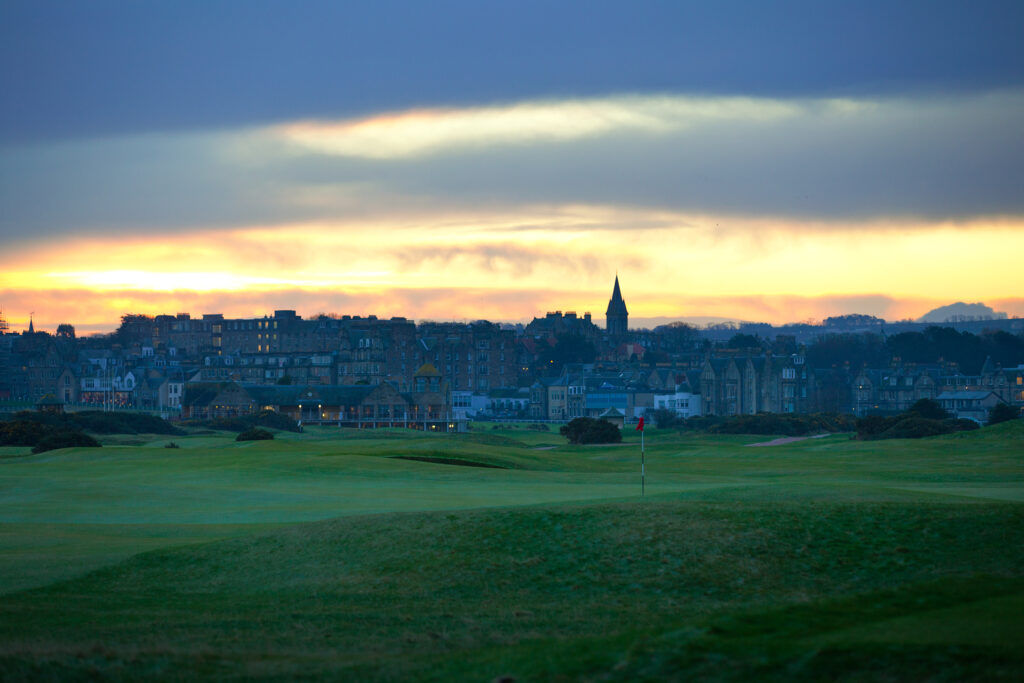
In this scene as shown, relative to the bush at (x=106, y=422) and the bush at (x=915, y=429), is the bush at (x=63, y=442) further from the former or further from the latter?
the bush at (x=915, y=429)

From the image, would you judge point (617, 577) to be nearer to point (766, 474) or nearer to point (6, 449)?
point (766, 474)

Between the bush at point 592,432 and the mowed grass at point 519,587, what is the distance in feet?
197

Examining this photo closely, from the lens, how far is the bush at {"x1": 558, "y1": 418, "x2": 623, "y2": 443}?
3767 inches

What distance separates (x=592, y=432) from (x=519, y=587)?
250 feet

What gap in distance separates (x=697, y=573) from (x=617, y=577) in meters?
1.39

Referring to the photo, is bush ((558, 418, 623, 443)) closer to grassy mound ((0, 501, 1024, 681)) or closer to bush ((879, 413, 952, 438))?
bush ((879, 413, 952, 438))

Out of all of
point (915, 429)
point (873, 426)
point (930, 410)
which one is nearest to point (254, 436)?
A: point (873, 426)

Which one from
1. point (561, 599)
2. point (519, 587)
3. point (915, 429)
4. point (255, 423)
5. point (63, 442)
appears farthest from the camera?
point (255, 423)

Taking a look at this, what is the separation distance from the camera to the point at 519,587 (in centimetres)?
2005

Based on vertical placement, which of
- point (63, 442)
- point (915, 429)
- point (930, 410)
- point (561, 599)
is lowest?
point (561, 599)

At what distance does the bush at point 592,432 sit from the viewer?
9569cm

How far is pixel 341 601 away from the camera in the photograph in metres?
19.4

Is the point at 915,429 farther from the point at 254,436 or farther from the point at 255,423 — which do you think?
the point at 255,423

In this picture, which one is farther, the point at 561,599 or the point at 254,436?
the point at 254,436
